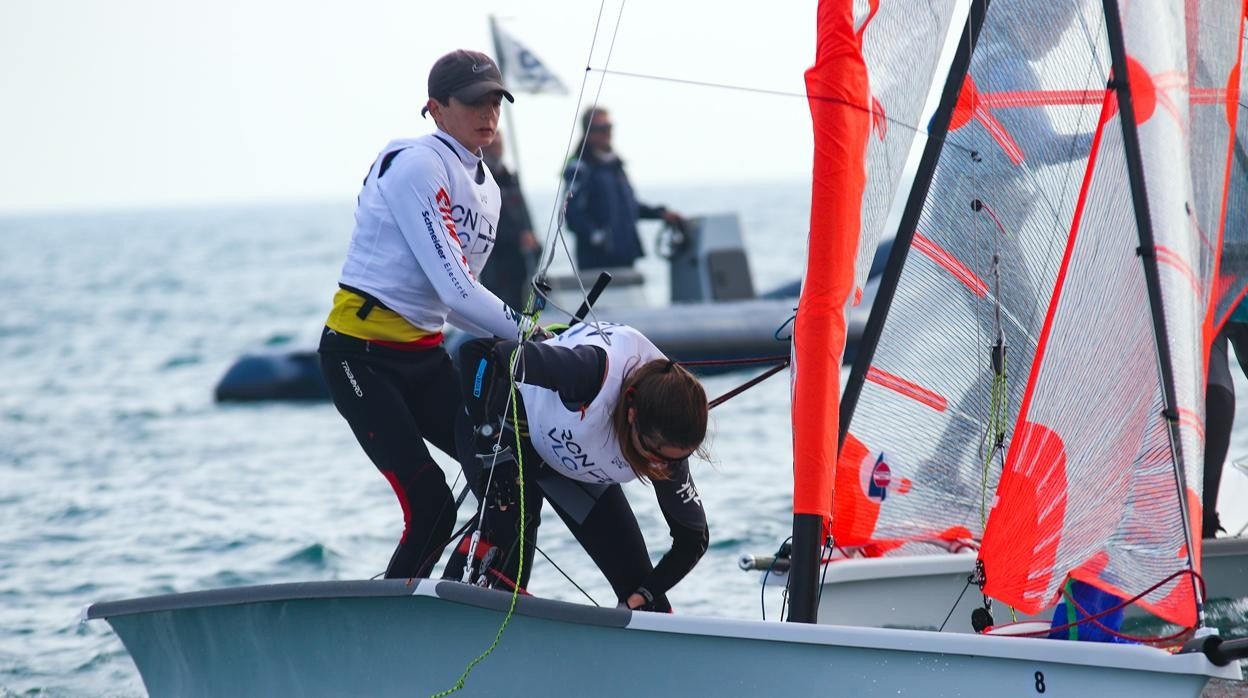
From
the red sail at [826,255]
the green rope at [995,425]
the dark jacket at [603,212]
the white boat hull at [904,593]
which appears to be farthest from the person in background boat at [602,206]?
the red sail at [826,255]

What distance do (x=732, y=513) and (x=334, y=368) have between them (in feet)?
11.1

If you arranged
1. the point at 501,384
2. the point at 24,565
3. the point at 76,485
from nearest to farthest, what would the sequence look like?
the point at 501,384 < the point at 24,565 < the point at 76,485

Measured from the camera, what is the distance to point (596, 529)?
3107 mm

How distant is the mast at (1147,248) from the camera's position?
2.84 m

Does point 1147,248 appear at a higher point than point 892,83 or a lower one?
lower

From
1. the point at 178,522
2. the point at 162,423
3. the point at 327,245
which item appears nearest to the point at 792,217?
the point at 327,245

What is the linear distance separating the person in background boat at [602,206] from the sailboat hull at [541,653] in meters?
6.01

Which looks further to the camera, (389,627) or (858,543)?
(858,543)

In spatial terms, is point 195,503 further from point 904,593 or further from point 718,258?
point 904,593

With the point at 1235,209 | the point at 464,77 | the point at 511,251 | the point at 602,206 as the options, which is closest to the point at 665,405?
the point at 464,77

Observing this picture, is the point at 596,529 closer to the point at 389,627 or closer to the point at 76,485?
the point at 389,627

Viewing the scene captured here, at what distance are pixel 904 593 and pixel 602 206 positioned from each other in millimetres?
5561

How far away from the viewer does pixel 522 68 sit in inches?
414

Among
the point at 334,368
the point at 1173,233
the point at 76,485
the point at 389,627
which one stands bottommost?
the point at 76,485
